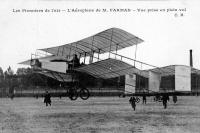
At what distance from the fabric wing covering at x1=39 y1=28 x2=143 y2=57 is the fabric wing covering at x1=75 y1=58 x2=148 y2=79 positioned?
34.7 inches

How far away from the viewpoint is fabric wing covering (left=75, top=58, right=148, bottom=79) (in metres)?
15.7

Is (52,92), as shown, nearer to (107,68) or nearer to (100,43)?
(107,68)

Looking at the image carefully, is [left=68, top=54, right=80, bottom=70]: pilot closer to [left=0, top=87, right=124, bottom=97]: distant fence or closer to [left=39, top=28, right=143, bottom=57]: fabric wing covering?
[left=39, top=28, right=143, bottom=57]: fabric wing covering

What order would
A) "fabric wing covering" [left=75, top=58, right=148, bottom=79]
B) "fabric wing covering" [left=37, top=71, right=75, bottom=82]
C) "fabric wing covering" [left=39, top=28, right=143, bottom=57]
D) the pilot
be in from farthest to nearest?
1. "fabric wing covering" [left=37, top=71, right=75, bottom=82]
2. the pilot
3. "fabric wing covering" [left=75, top=58, right=148, bottom=79]
4. "fabric wing covering" [left=39, top=28, right=143, bottom=57]

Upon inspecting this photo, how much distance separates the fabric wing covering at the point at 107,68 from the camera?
1569 cm

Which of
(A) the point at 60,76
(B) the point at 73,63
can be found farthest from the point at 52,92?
(B) the point at 73,63

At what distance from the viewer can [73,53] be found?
1891 cm

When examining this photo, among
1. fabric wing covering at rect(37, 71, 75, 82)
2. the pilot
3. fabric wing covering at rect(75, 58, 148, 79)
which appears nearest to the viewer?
fabric wing covering at rect(75, 58, 148, 79)

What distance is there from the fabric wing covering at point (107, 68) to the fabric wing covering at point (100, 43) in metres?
0.88

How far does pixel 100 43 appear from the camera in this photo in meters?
16.3

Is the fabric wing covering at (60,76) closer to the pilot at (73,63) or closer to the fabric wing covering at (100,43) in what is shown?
the pilot at (73,63)

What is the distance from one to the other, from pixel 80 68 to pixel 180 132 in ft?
26.1

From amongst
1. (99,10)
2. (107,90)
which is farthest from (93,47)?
(107,90)

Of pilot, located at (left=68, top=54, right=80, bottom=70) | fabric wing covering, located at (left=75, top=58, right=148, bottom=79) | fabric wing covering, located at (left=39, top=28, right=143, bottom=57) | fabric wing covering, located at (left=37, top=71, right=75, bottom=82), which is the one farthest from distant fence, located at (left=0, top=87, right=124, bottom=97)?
pilot, located at (left=68, top=54, right=80, bottom=70)
